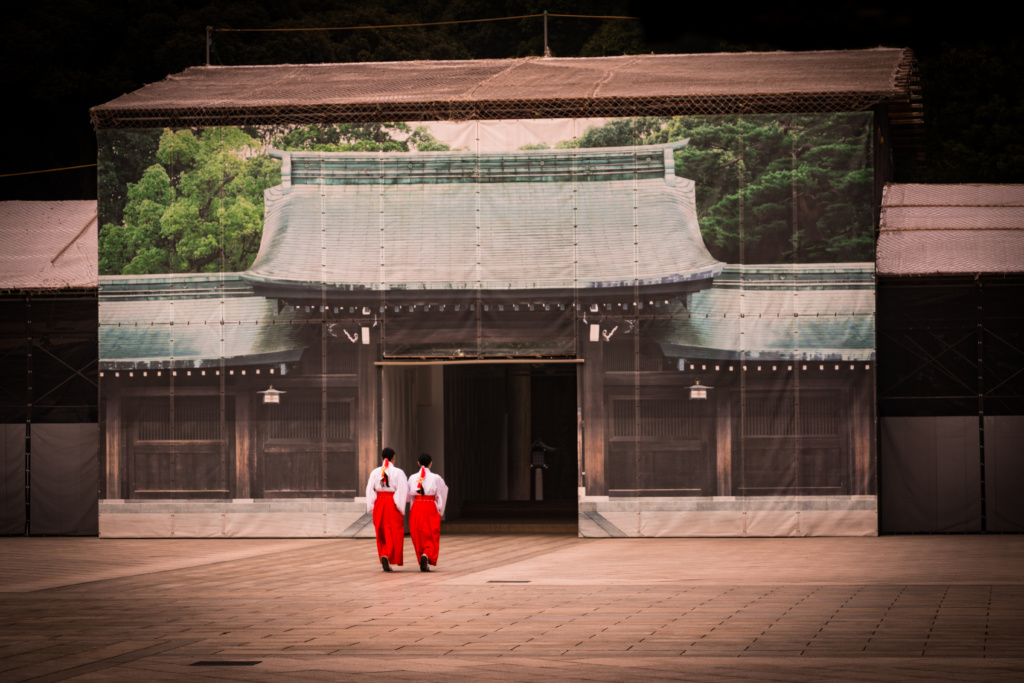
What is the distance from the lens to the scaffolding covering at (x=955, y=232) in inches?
647

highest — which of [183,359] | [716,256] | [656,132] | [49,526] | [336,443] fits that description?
[656,132]

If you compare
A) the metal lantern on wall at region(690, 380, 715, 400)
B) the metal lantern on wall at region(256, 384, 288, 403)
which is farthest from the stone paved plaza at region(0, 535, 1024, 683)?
the metal lantern on wall at region(256, 384, 288, 403)

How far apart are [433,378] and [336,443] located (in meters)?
3.33

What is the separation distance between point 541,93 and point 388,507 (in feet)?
21.6

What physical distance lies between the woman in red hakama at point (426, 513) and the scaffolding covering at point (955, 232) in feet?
23.0

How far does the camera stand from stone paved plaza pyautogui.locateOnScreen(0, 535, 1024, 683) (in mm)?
7195

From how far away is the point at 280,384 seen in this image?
1648cm

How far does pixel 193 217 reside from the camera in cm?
1672

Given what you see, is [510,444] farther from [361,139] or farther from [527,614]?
[527,614]

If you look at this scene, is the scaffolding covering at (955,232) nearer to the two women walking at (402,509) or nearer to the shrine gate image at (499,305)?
the shrine gate image at (499,305)

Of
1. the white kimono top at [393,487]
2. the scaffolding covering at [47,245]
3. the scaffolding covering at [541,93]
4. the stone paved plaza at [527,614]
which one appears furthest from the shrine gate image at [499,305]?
the white kimono top at [393,487]

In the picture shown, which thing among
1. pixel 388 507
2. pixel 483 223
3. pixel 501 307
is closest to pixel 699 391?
pixel 501 307

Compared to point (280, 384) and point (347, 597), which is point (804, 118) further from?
point (347, 597)

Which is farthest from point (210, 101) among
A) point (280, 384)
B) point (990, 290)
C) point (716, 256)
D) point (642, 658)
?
point (642, 658)
